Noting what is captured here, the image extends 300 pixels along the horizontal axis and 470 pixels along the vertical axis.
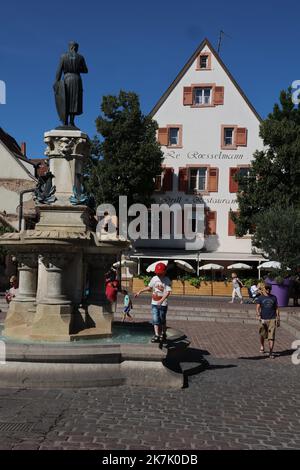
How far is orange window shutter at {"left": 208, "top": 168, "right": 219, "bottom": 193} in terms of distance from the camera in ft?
130

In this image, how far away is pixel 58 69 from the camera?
1198 centimetres

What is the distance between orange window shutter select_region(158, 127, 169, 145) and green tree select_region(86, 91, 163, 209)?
2.07 meters

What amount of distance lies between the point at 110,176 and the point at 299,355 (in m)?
25.3

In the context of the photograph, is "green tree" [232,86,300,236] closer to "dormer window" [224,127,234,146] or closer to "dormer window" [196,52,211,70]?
"dormer window" [224,127,234,146]

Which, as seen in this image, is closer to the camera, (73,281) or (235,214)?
(73,281)

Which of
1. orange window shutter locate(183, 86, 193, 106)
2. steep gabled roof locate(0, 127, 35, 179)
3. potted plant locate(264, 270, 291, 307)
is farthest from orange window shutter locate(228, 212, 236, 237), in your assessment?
steep gabled roof locate(0, 127, 35, 179)

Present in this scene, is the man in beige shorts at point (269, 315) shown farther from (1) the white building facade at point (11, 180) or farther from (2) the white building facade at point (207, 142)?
(1) the white building facade at point (11, 180)

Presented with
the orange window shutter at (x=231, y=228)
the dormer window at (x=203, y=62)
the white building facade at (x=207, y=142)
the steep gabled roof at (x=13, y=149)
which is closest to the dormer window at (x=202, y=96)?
the white building facade at (x=207, y=142)

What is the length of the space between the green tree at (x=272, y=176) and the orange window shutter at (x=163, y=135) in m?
6.45

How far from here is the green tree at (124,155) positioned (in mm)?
36094

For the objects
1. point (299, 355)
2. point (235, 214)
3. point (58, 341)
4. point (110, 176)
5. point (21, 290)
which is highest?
point (110, 176)

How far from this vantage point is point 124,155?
3644cm

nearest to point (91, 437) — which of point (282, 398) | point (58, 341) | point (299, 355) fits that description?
point (282, 398)
